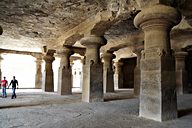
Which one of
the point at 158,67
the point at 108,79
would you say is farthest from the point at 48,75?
the point at 158,67

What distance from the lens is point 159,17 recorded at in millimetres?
4688

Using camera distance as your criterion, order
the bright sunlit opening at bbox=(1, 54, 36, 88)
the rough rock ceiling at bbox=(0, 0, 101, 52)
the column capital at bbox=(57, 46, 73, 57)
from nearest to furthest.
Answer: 1. the rough rock ceiling at bbox=(0, 0, 101, 52)
2. the column capital at bbox=(57, 46, 73, 57)
3. the bright sunlit opening at bbox=(1, 54, 36, 88)

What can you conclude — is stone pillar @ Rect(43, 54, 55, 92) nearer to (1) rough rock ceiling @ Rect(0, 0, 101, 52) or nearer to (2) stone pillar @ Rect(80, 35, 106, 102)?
(1) rough rock ceiling @ Rect(0, 0, 101, 52)

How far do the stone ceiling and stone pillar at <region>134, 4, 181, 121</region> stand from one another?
1.21 ft

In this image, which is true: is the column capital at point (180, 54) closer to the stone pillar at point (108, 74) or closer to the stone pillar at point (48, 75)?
the stone pillar at point (108, 74)

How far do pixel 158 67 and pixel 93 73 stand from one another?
3613 millimetres

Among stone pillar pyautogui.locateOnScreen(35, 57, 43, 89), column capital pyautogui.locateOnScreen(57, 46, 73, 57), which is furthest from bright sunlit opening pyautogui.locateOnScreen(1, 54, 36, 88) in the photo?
column capital pyautogui.locateOnScreen(57, 46, 73, 57)

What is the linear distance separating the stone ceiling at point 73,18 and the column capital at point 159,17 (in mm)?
198

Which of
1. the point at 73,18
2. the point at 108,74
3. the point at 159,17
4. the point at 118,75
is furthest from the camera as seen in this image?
the point at 118,75

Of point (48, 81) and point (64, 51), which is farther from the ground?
point (64, 51)

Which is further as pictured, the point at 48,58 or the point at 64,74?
the point at 48,58

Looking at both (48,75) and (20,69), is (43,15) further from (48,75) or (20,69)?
(20,69)

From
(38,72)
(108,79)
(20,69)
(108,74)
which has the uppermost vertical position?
(20,69)

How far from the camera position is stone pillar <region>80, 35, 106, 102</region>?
7820 millimetres
